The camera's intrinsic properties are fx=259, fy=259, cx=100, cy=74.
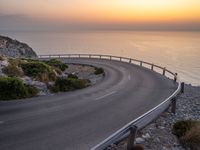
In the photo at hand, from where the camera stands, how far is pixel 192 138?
32.2 feet

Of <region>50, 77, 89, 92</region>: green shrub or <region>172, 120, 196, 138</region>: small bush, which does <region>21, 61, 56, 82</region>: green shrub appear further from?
<region>172, 120, 196, 138</region>: small bush

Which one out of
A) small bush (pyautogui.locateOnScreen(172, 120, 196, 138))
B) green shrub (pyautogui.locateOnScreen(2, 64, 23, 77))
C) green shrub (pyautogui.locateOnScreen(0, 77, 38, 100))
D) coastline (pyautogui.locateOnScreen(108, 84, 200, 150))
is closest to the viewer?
coastline (pyautogui.locateOnScreen(108, 84, 200, 150))

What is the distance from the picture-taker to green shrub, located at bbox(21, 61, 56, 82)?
76.7 ft

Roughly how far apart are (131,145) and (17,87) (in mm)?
11667

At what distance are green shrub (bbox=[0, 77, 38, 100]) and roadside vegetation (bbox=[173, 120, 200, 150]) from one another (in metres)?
11.1

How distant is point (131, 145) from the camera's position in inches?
346

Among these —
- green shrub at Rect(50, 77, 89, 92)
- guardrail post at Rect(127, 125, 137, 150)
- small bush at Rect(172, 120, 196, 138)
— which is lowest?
green shrub at Rect(50, 77, 89, 92)

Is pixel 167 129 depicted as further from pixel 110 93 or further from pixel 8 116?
pixel 110 93

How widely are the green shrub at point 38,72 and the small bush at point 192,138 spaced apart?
608 inches

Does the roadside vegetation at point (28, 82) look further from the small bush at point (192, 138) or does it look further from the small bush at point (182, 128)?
the small bush at point (192, 138)

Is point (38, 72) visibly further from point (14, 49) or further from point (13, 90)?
point (14, 49)

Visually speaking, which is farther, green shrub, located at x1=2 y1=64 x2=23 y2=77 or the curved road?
green shrub, located at x1=2 y1=64 x2=23 y2=77

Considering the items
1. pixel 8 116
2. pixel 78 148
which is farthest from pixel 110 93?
pixel 78 148

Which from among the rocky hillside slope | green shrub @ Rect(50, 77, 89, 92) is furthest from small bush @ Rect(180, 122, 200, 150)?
the rocky hillside slope
